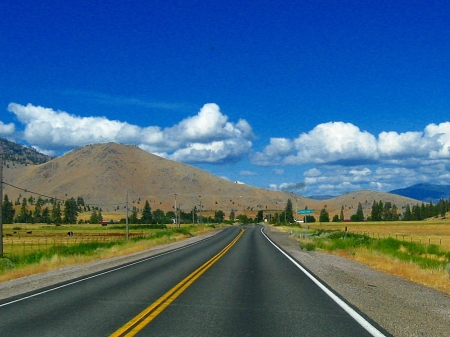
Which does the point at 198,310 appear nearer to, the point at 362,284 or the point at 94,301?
the point at 94,301

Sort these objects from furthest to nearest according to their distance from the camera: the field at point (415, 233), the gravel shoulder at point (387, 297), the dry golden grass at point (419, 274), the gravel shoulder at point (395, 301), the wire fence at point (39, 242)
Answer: the field at point (415, 233), the wire fence at point (39, 242), the dry golden grass at point (419, 274), the gravel shoulder at point (387, 297), the gravel shoulder at point (395, 301)

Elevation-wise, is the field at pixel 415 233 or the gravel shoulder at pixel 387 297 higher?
the field at pixel 415 233

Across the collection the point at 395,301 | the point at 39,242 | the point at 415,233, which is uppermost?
the point at 415,233

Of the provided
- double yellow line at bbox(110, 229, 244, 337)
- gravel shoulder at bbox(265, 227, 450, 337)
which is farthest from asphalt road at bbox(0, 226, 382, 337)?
gravel shoulder at bbox(265, 227, 450, 337)

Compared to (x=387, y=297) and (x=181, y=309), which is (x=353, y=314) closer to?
(x=387, y=297)

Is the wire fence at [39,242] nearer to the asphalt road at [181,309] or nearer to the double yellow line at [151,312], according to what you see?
the asphalt road at [181,309]

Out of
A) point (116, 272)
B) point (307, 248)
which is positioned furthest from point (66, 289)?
point (307, 248)

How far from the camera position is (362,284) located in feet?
53.3

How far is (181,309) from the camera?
1124 centimetres

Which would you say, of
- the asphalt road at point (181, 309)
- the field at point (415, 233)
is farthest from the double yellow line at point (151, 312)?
the field at point (415, 233)

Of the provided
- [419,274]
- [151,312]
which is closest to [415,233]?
[419,274]

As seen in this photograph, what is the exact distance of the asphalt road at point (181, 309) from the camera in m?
9.09

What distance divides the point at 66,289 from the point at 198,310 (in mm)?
5667

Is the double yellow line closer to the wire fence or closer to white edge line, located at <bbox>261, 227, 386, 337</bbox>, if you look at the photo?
white edge line, located at <bbox>261, 227, 386, 337</bbox>
